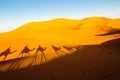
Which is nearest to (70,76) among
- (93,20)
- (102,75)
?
(102,75)

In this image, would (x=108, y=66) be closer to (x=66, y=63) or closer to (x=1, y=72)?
(x=66, y=63)

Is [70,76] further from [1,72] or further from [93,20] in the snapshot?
[93,20]

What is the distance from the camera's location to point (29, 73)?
33.3 ft

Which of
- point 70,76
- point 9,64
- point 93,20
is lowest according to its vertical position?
point 93,20

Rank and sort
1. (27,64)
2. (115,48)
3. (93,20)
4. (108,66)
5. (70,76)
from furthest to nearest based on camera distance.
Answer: (93,20), (115,48), (27,64), (108,66), (70,76)

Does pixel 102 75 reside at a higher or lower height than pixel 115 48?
higher

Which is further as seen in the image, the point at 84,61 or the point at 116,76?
the point at 84,61

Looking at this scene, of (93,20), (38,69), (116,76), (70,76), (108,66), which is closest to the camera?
(116,76)

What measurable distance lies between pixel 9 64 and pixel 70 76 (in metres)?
5.07

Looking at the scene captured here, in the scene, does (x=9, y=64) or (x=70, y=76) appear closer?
(x=70, y=76)

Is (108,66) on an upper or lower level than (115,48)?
upper

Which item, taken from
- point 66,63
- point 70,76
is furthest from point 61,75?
point 66,63

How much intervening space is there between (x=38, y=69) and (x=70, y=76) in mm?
2343

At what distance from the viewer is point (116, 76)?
820 centimetres
